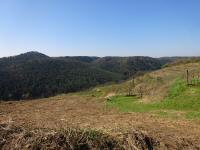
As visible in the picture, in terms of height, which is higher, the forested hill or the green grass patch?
the green grass patch

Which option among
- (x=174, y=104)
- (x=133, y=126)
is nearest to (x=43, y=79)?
(x=174, y=104)

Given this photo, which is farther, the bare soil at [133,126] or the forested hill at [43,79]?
the forested hill at [43,79]

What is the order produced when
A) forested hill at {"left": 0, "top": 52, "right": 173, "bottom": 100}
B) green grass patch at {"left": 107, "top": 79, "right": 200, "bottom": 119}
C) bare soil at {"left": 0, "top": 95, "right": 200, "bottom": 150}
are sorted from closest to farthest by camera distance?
1. bare soil at {"left": 0, "top": 95, "right": 200, "bottom": 150}
2. green grass patch at {"left": 107, "top": 79, "right": 200, "bottom": 119}
3. forested hill at {"left": 0, "top": 52, "right": 173, "bottom": 100}

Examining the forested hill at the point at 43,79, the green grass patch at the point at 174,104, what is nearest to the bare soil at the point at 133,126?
the green grass patch at the point at 174,104

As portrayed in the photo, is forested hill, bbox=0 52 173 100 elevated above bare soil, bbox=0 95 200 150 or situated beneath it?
situated beneath

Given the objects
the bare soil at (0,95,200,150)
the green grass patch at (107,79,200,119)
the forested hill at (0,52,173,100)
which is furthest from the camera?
the forested hill at (0,52,173,100)

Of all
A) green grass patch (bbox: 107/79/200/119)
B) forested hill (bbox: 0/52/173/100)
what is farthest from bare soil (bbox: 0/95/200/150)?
forested hill (bbox: 0/52/173/100)

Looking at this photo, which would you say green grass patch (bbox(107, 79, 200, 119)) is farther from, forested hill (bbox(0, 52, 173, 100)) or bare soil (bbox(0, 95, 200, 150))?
forested hill (bbox(0, 52, 173, 100))

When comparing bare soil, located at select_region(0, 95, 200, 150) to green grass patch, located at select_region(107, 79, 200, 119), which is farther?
green grass patch, located at select_region(107, 79, 200, 119)

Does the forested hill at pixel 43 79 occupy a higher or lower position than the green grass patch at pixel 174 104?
lower

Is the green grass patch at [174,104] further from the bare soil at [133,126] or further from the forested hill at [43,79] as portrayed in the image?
the forested hill at [43,79]

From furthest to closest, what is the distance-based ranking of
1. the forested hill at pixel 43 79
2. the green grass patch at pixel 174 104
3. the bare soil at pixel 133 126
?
the forested hill at pixel 43 79 < the green grass patch at pixel 174 104 < the bare soil at pixel 133 126

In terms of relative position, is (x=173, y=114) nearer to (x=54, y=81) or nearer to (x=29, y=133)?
(x=29, y=133)

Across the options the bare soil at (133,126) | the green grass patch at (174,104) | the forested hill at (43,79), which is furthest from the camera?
the forested hill at (43,79)
